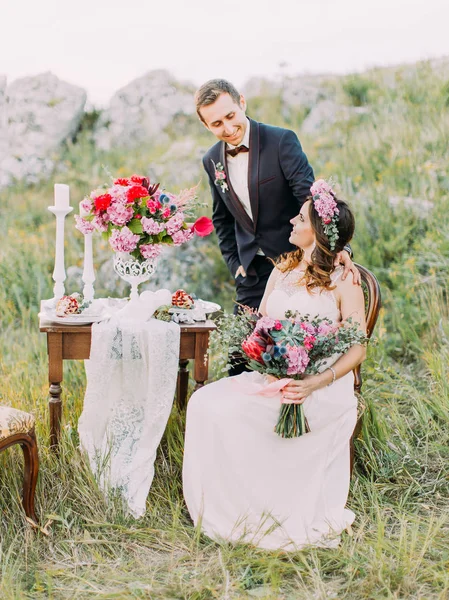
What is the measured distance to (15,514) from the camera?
10.9ft

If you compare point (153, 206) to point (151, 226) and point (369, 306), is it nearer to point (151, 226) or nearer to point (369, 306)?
point (151, 226)

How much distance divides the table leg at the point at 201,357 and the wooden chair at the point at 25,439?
0.94m

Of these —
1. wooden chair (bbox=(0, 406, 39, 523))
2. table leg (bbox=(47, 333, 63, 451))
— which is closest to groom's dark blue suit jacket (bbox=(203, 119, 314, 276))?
table leg (bbox=(47, 333, 63, 451))

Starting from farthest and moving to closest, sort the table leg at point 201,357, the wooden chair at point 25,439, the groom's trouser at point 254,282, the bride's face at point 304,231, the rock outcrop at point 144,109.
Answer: the rock outcrop at point 144,109
the groom's trouser at point 254,282
the table leg at point 201,357
the bride's face at point 304,231
the wooden chair at point 25,439

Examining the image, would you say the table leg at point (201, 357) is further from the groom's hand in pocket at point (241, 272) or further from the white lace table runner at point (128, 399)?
the groom's hand in pocket at point (241, 272)

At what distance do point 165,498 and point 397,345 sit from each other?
275 centimetres

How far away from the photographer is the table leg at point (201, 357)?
3.62 meters

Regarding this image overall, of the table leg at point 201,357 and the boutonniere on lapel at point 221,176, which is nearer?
the table leg at point 201,357

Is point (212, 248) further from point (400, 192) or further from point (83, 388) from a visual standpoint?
point (83, 388)

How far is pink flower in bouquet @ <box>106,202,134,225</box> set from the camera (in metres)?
3.41

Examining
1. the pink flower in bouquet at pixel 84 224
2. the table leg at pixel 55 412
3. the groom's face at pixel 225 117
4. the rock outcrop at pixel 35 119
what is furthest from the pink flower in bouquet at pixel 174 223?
the rock outcrop at pixel 35 119

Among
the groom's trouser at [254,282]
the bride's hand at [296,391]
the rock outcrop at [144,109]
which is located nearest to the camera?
the bride's hand at [296,391]

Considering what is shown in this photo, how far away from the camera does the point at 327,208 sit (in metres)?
Answer: 3.26

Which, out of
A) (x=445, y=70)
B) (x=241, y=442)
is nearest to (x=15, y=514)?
(x=241, y=442)
